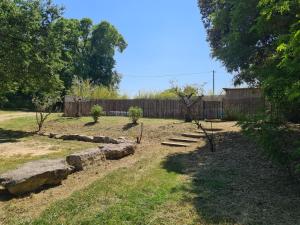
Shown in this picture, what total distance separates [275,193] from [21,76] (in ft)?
48.6

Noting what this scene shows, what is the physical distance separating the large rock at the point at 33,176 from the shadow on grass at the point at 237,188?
2.72 metres

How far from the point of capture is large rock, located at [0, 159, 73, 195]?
7746 mm

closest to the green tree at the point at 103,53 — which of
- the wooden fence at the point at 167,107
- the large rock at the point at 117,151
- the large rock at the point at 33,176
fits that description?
the wooden fence at the point at 167,107

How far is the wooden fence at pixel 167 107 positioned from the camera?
22188 millimetres

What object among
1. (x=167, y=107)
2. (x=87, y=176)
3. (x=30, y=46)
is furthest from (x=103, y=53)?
(x=87, y=176)

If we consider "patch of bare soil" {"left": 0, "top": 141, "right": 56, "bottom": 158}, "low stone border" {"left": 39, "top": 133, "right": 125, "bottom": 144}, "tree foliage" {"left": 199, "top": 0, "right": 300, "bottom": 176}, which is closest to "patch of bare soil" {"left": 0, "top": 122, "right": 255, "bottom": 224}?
"patch of bare soil" {"left": 0, "top": 141, "right": 56, "bottom": 158}

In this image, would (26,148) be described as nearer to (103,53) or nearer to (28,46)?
(28,46)

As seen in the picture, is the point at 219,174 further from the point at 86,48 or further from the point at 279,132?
the point at 86,48

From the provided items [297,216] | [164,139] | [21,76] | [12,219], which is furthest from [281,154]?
[21,76]

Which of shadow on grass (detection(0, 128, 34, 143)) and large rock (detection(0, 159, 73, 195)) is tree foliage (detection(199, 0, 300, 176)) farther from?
shadow on grass (detection(0, 128, 34, 143))

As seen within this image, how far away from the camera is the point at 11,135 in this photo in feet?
62.1

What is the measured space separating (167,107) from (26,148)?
11.4m

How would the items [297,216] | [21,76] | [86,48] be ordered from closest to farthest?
[297,216] < [21,76] < [86,48]

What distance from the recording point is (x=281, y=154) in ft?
26.2
